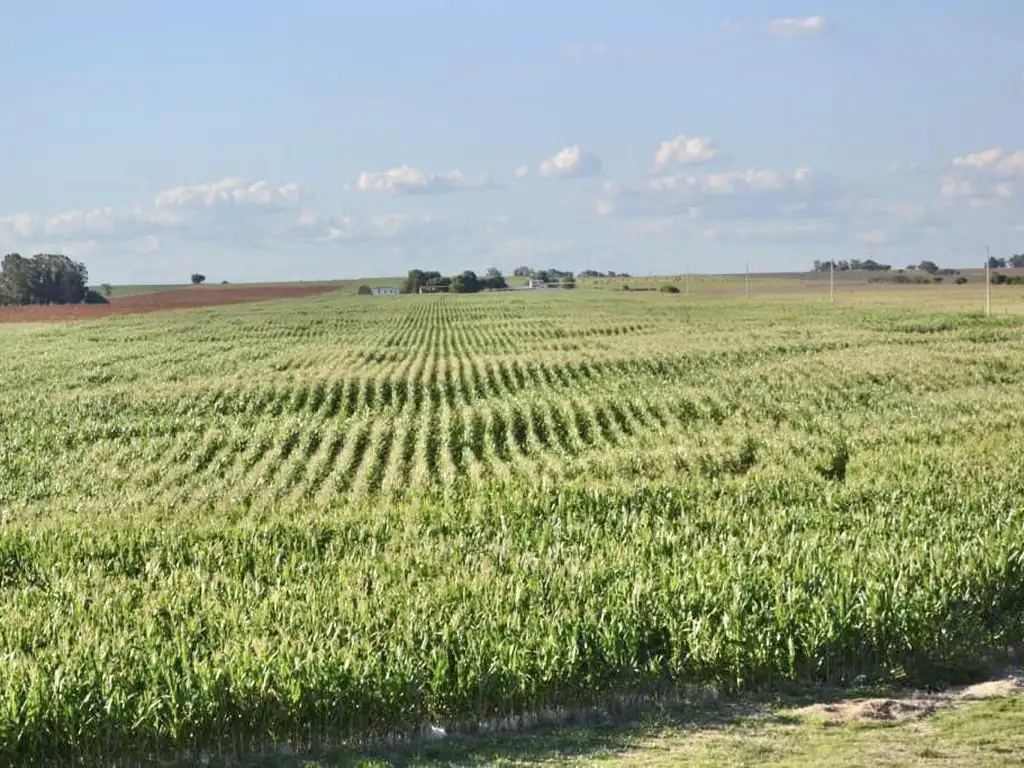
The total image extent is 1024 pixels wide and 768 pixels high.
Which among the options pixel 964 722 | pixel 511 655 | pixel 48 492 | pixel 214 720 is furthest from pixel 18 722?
pixel 48 492

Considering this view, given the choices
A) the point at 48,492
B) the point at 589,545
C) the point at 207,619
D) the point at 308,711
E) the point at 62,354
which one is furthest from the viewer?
the point at 62,354

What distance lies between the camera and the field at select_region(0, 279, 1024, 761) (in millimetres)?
10938

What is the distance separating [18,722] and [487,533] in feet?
31.0

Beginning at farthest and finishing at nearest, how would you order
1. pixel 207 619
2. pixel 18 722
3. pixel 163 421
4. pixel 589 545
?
pixel 163 421
pixel 589 545
pixel 207 619
pixel 18 722

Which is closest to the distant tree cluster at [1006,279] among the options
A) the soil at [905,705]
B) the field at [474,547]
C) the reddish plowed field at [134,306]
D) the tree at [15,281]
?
the reddish plowed field at [134,306]

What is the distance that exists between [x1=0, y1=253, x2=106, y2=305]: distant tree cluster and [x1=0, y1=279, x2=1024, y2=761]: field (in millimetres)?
130899

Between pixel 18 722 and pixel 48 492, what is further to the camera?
pixel 48 492

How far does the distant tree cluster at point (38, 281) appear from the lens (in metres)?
165

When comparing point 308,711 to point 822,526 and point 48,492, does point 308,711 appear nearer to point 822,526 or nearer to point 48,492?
point 822,526

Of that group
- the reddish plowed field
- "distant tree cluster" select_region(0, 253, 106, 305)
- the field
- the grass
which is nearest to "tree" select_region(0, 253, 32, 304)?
"distant tree cluster" select_region(0, 253, 106, 305)

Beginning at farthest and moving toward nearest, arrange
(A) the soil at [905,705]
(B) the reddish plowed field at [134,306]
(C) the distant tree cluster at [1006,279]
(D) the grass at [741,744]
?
(C) the distant tree cluster at [1006,279]
(B) the reddish plowed field at [134,306]
(A) the soil at [905,705]
(D) the grass at [741,744]

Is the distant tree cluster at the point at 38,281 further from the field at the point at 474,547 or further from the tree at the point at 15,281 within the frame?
the field at the point at 474,547

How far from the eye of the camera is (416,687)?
431 inches

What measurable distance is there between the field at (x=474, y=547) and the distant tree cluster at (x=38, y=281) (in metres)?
131
